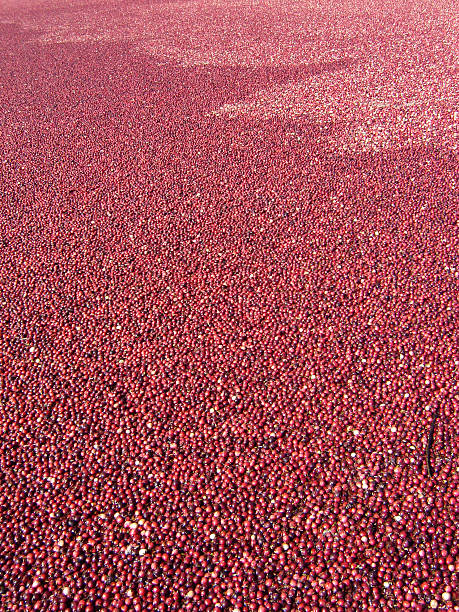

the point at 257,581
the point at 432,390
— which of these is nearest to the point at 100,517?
the point at 257,581

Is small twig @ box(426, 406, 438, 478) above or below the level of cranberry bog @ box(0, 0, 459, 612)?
below

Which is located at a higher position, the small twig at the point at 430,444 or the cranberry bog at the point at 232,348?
the cranberry bog at the point at 232,348

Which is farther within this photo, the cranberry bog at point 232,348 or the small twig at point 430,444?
the small twig at point 430,444

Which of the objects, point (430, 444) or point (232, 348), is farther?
point (232, 348)

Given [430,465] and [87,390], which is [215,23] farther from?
[430,465]

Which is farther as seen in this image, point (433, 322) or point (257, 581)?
point (433, 322)

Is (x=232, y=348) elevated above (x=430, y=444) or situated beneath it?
elevated above

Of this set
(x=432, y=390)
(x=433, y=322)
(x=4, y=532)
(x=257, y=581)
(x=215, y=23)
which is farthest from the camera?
(x=215, y=23)

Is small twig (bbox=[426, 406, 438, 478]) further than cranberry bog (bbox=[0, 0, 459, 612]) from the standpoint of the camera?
Yes
